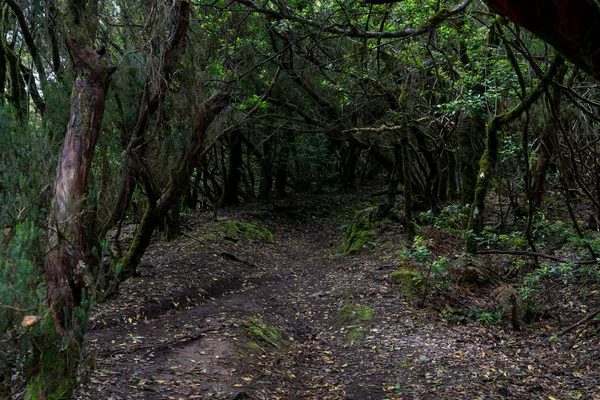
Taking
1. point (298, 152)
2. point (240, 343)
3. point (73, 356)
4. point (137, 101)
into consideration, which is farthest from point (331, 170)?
point (73, 356)

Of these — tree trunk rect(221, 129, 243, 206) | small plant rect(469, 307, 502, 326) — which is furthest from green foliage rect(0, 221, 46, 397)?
tree trunk rect(221, 129, 243, 206)

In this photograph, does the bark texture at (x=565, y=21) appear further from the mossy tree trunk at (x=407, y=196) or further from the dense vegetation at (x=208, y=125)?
the mossy tree trunk at (x=407, y=196)

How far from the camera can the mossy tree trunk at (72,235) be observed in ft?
11.2

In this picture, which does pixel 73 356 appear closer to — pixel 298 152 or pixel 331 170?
pixel 298 152

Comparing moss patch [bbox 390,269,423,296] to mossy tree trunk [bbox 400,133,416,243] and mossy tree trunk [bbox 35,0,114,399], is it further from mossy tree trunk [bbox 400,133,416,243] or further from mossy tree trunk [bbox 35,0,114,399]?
mossy tree trunk [bbox 35,0,114,399]

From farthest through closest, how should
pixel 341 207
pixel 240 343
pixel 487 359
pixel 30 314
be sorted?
pixel 341 207
pixel 240 343
pixel 487 359
pixel 30 314

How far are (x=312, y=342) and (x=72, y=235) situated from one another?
4025 millimetres

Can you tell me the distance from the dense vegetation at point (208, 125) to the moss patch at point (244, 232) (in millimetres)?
1666

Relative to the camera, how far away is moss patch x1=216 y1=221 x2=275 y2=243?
1331cm

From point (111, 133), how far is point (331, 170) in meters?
15.8

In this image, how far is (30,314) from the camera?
3.01 metres

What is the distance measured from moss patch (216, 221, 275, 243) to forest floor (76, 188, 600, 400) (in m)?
2.48

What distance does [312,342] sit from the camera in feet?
23.0

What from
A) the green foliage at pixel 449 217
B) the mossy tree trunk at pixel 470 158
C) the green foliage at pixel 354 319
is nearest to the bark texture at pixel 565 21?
the green foliage at pixel 354 319
